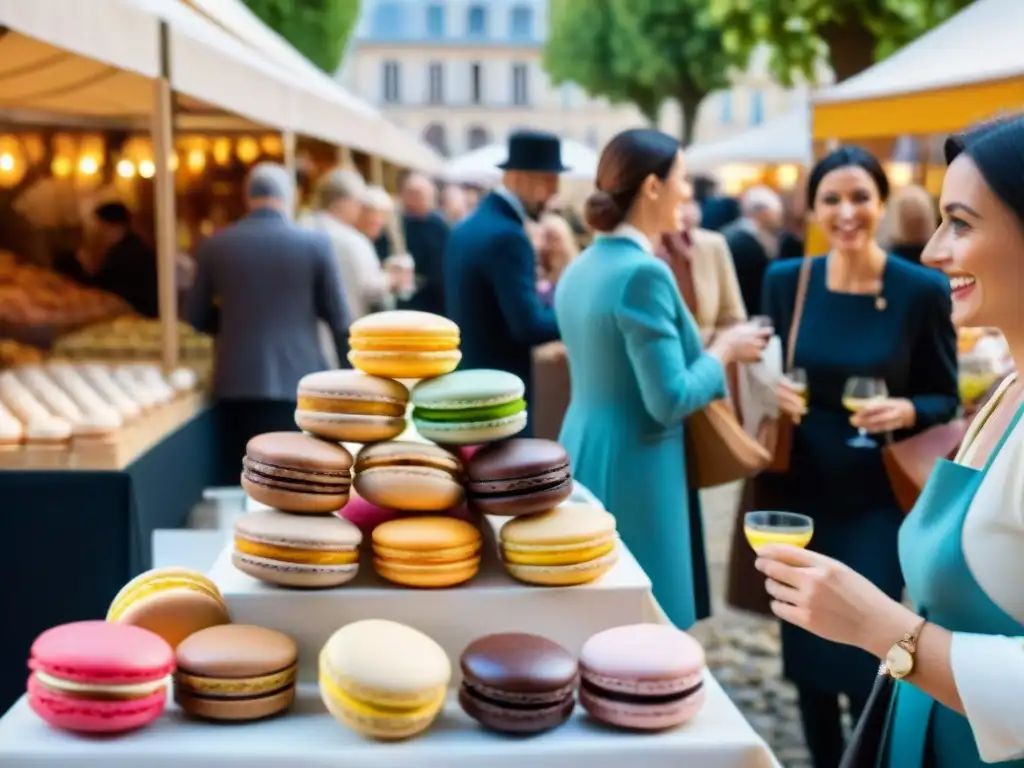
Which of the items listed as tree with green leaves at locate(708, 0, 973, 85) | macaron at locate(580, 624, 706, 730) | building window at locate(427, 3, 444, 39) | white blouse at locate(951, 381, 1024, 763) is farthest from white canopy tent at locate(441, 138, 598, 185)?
building window at locate(427, 3, 444, 39)

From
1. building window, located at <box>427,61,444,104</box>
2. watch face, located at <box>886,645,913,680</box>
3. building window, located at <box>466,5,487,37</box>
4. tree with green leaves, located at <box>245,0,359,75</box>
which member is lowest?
watch face, located at <box>886,645,913,680</box>

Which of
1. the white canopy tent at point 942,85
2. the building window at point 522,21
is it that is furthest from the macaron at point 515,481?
the building window at point 522,21

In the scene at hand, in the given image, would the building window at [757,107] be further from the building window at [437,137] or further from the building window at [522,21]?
the building window at [437,137]

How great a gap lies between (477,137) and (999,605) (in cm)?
6606

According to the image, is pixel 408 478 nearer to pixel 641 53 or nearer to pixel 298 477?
pixel 298 477

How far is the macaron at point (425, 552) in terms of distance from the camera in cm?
189

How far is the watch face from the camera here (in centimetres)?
151

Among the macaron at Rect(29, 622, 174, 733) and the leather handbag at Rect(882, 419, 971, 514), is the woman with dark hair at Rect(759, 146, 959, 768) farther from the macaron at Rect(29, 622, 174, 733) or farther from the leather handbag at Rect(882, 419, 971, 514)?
the macaron at Rect(29, 622, 174, 733)

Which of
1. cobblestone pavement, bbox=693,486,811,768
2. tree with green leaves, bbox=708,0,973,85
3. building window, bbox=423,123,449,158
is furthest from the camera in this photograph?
building window, bbox=423,123,449,158

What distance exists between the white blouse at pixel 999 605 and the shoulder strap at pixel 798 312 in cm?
197

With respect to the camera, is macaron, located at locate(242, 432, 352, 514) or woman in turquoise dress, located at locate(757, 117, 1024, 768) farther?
macaron, located at locate(242, 432, 352, 514)

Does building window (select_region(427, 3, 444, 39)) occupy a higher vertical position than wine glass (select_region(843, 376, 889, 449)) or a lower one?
higher

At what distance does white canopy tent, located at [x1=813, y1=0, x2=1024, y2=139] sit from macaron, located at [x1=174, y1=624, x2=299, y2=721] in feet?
14.9

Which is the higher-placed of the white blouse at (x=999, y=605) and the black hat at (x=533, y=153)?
the black hat at (x=533, y=153)
